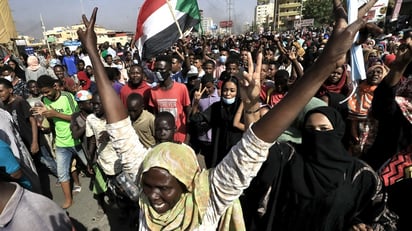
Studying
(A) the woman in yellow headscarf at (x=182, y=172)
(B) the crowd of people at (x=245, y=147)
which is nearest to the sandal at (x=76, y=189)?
(B) the crowd of people at (x=245, y=147)

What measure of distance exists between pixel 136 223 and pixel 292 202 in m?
1.63

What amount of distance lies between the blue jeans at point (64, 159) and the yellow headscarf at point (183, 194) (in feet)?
9.00

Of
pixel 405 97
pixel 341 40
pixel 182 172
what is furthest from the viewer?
pixel 405 97

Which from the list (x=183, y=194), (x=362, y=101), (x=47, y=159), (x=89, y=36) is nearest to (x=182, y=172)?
(x=183, y=194)

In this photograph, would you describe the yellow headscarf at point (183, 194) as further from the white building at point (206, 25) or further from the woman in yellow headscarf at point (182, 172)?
the white building at point (206, 25)

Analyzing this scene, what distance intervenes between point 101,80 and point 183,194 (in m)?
0.66

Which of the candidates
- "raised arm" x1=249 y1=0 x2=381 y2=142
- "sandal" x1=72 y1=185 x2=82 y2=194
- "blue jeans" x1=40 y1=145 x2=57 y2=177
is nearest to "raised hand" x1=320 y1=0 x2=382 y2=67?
"raised arm" x1=249 y1=0 x2=381 y2=142

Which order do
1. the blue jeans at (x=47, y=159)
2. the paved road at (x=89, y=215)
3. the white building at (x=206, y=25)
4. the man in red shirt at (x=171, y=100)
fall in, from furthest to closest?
the white building at (x=206, y=25) < the blue jeans at (x=47, y=159) < the man in red shirt at (x=171, y=100) < the paved road at (x=89, y=215)

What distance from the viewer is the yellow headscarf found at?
1087mm

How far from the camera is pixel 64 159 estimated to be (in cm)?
343

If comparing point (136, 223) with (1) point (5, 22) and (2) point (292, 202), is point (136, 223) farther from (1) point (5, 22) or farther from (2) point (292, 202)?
(1) point (5, 22)

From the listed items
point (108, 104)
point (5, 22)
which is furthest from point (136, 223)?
point (5, 22)

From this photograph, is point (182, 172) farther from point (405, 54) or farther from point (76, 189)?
point (76, 189)

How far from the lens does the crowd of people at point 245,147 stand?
3.32ft
